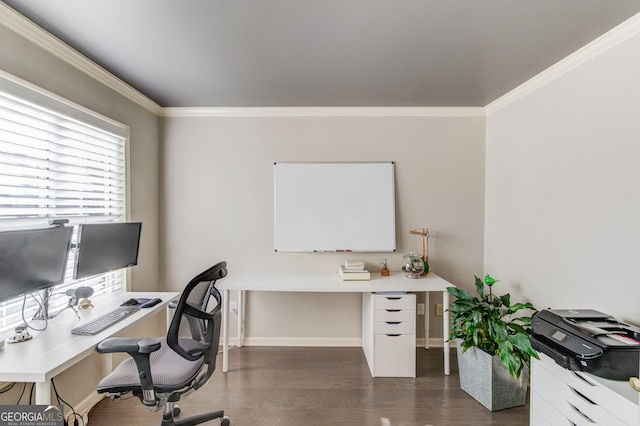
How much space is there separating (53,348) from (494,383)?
8.70ft

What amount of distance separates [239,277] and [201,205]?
88 centimetres

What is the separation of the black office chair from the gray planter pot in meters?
1.84

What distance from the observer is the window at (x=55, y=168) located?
1589 mm

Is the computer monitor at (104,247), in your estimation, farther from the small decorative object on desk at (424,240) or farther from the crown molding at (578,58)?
the crown molding at (578,58)

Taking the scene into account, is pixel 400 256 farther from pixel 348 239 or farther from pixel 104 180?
pixel 104 180

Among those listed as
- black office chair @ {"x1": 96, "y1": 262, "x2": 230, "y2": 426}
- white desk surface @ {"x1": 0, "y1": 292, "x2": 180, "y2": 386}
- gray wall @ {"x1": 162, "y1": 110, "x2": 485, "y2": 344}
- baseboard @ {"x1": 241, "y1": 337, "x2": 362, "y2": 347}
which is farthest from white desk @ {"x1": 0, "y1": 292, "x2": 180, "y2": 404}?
baseboard @ {"x1": 241, "y1": 337, "x2": 362, "y2": 347}

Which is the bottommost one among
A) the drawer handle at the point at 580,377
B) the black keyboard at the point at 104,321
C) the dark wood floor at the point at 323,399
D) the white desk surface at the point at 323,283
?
the dark wood floor at the point at 323,399

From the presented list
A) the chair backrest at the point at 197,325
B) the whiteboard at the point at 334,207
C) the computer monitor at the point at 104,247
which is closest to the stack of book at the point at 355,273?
the whiteboard at the point at 334,207

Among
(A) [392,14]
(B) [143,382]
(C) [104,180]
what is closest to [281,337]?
(B) [143,382]

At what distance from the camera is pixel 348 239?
2959mm

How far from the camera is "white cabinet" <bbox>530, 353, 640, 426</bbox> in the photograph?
1.25 m

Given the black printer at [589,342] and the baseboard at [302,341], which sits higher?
the black printer at [589,342]

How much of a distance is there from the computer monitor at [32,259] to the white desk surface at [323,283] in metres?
1.11

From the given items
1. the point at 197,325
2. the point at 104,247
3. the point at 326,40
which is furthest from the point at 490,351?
the point at 104,247
